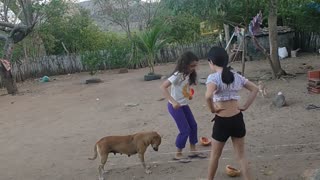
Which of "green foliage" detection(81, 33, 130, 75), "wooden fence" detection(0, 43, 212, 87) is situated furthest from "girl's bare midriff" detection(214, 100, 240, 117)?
"wooden fence" detection(0, 43, 212, 87)

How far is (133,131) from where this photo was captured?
7234mm

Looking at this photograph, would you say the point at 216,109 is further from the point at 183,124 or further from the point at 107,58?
the point at 107,58

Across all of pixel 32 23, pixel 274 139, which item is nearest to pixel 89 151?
pixel 274 139

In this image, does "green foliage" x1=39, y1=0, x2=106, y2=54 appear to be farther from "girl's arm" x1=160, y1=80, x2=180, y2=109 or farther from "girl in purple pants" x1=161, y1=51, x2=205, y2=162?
Result: "girl's arm" x1=160, y1=80, x2=180, y2=109

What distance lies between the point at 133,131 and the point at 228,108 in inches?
146

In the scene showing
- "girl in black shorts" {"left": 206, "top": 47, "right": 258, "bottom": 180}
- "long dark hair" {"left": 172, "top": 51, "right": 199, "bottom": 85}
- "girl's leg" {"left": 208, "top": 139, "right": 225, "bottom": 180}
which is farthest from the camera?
"long dark hair" {"left": 172, "top": 51, "right": 199, "bottom": 85}

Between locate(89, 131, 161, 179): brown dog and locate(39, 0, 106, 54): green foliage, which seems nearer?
locate(89, 131, 161, 179): brown dog

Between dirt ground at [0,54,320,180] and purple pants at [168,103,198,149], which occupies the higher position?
purple pants at [168,103,198,149]

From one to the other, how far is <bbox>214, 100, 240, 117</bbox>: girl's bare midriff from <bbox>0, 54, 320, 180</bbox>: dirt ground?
99 centimetres

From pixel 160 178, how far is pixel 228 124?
1325 mm

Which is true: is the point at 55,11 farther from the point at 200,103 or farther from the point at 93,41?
the point at 200,103

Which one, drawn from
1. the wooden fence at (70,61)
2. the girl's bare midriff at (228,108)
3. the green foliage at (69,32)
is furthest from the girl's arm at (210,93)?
the green foliage at (69,32)

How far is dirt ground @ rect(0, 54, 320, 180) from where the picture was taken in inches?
192

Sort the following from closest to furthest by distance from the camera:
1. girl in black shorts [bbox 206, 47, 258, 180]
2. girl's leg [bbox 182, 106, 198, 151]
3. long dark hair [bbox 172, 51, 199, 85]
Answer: girl in black shorts [bbox 206, 47, 258, 180], long dark hair [bbox 172, 51, 199, 85], girl's leg [bbox 182, 106, 198, 151]
